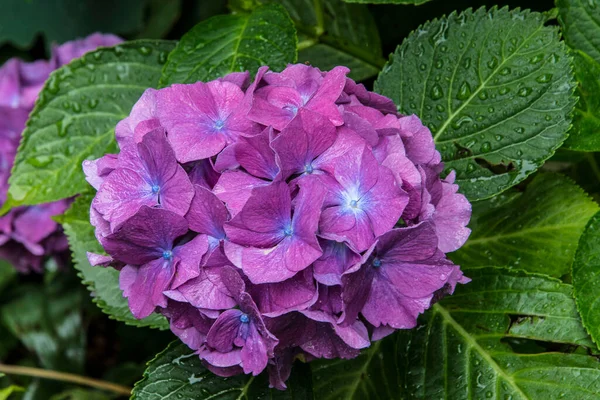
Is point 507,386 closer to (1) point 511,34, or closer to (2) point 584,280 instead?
(2) point 584,280

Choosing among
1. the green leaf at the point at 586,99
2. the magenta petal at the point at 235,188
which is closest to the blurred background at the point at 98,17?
the green leaf at the point at 586,99

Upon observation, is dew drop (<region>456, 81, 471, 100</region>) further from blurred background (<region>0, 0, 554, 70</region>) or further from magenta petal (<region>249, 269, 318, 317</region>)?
blurred background (<region>0, 0, 554, 70</region>)

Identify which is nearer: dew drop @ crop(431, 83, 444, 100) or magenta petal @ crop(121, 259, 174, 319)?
magenta petal @ crop(121, 259, 174, 319)

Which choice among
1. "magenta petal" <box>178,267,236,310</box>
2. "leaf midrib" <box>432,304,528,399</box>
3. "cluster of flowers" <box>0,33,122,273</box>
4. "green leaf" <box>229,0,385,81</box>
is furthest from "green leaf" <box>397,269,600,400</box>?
"cluster of flowers" <box>0,33,122,273</box>

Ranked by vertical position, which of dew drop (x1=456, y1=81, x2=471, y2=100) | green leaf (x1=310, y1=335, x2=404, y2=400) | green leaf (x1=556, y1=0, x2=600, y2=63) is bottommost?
green leaf (x1=310, y1=335, x2=404, y2=400)

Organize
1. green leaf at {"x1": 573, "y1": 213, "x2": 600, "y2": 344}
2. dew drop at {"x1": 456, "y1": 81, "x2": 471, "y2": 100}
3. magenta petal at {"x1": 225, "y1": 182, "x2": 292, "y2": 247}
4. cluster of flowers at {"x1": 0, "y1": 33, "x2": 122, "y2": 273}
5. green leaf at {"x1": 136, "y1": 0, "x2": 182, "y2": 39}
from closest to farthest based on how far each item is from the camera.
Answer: magenta petal at {"x1": 225, "y1": 182, "x2": 292, "y2": 247}
green leaf at {"x1": 573, "y1": 213, "x2": 600, "y2": 344}
dew drop at {"x1": 456, "y1": 81, "x2": 471, "y2": 100}
cluster of flowers at {"x1": 0, "y1": 33, "x2": 122, "y2": 273}
green leaf at {"x1": 136, "y1": 0, "x2": 182, "y2": 39}

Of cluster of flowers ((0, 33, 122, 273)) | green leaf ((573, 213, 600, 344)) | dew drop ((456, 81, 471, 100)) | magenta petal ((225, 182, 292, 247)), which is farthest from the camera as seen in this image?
cluster of flowers ((0, 33, 122, 273))

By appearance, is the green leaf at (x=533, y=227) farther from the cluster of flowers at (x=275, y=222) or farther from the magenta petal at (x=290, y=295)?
the magenta petal at (x=290, y=295)

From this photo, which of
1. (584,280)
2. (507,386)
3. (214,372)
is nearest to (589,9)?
(584,280)
